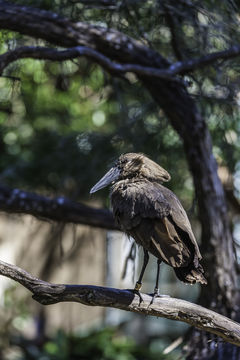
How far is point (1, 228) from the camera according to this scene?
7.44 meters

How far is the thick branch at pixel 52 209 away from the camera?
484cm

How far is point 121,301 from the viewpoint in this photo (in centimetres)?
278

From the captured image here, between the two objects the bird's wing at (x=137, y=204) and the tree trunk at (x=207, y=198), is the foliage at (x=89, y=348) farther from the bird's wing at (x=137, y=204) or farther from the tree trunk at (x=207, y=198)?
the bird's wing at (x=137, y=204)

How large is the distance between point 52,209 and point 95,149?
85 centimetres

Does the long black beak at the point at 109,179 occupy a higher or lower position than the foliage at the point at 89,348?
higher

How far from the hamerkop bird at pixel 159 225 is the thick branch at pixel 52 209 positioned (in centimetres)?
173

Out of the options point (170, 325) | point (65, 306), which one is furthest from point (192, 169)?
point (170, 325)

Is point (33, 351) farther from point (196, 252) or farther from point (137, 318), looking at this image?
point (196, 252)

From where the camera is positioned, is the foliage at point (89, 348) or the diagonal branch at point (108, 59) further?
the foliage at point (89, 348)

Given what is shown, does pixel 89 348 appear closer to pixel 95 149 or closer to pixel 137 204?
pixel 95 149

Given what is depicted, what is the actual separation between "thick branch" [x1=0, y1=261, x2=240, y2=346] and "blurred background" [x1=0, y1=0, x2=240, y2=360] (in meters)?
1.72

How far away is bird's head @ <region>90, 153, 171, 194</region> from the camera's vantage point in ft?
11.5

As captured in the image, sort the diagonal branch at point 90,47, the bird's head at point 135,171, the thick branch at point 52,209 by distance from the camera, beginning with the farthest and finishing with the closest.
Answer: the thick branch at point 52,209, the diagonal branch at point 90,47, the bird's head at point 135,171

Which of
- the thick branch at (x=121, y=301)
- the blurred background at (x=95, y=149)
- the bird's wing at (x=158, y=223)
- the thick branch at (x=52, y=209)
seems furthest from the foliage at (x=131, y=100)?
the thick branch at (x=121, y=301)
